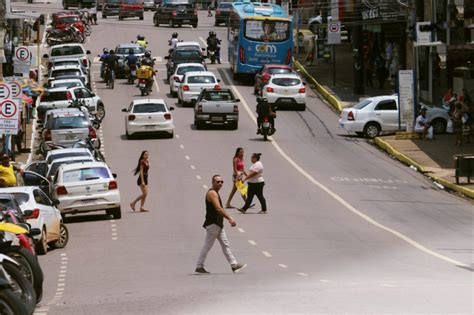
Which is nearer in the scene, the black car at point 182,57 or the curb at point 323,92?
the curb at point 323,92

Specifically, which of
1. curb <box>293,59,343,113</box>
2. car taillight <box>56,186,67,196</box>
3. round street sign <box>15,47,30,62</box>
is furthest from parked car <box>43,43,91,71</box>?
car taillight <box>56,186,67,196</box>

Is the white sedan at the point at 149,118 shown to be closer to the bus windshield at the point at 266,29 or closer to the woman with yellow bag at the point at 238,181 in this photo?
the woman with yellow bag at the point at 238,181

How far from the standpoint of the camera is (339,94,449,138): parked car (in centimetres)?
4803

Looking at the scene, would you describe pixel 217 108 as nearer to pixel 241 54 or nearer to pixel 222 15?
pixel 241 54

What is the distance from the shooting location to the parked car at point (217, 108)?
49438 millimetres

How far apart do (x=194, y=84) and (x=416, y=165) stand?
1655 centimetres

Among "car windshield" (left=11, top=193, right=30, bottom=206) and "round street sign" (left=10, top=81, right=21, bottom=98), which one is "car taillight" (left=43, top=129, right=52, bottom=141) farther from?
"car windshield" (left=11, top=193, right=30, bottom=206)

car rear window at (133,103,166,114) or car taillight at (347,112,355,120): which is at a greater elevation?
car rear window at (133,103,166,114)

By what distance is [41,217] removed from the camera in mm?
25000

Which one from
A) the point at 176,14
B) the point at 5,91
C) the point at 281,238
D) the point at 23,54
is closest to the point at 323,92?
the point at 23,54

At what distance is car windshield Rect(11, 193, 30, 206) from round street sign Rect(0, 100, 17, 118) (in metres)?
7.94

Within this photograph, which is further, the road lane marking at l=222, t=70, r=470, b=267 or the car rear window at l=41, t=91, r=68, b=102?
the car rear window at l=41, t=91, r=68, b=102

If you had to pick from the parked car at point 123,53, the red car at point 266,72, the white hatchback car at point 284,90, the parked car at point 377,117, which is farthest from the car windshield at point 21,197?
the parked car at point 123,53

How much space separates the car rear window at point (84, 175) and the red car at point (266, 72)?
87.6ft
